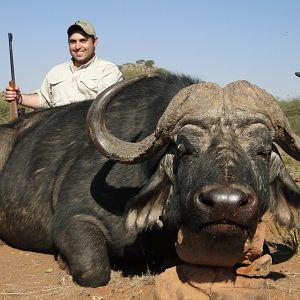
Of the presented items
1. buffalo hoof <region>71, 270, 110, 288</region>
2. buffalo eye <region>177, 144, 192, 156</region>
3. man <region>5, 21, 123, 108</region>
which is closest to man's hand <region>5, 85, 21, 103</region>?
man <region>5, 21, 123, 108</region>

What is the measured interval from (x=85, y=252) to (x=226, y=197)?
2156mm

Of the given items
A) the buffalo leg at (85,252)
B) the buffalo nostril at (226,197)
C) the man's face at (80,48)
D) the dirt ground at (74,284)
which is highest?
the man's face at (80,48)

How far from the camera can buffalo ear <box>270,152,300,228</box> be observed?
516cm

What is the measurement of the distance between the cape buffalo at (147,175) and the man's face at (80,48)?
5.30 ft

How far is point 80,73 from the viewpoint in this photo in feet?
29.3

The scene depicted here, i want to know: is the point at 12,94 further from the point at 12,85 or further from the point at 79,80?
the point at 79,80

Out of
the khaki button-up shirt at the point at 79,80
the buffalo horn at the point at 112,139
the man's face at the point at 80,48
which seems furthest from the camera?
the man's face at the point at 80,48

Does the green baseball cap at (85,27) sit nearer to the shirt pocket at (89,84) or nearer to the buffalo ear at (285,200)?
the shirt pocket at (89,84)

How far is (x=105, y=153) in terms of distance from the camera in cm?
501

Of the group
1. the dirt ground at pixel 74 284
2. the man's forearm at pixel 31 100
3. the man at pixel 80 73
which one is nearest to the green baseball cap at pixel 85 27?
the man at pixel 80 73

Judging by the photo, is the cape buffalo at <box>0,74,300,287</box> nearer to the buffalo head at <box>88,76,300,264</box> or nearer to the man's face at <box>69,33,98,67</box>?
the buffalo head at <box>88,76,300,264</box>

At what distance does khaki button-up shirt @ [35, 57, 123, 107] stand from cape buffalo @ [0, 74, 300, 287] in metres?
1.30

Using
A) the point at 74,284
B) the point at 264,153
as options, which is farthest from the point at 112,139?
the point at 74,284

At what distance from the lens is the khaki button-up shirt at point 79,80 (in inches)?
346
